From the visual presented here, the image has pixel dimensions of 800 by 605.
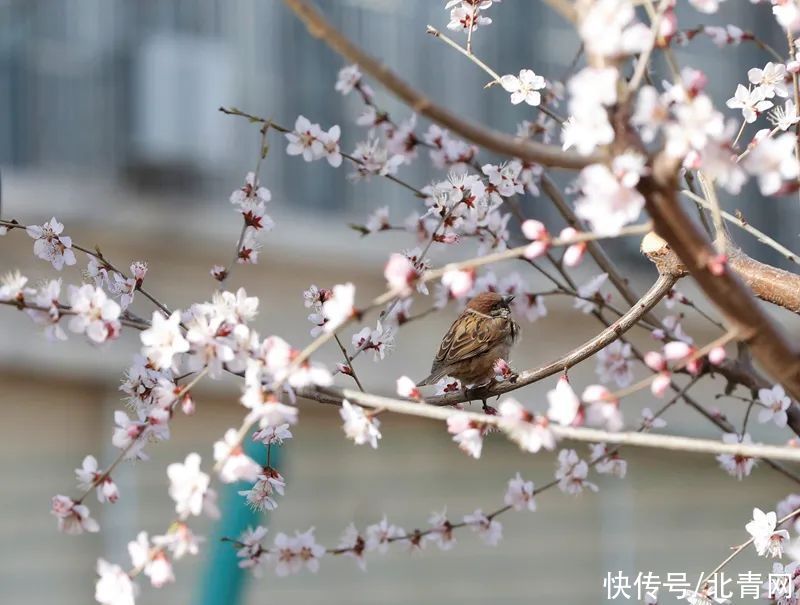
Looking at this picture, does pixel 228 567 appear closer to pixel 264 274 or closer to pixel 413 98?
pixel 413 98

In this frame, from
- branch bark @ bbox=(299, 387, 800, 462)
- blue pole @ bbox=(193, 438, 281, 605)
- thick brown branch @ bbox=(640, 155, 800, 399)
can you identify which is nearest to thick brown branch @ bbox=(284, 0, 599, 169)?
thick brown branch @ bbox=(640, 155, 800, 399)

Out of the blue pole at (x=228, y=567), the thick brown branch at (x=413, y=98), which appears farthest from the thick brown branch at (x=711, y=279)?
the blue pole at (x=228, y=567)

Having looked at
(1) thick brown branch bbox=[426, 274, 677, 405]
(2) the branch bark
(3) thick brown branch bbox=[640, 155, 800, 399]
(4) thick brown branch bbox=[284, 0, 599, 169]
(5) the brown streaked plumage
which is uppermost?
(5) the brown streaked plumage

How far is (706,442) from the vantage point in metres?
1.39

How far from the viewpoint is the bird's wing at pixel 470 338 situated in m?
2.64

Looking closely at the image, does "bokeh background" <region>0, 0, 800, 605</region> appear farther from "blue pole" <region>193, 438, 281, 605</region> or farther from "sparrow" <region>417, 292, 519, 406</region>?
"sparrow" <region>417, 292, 519, 406</region>

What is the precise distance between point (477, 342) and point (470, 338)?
0.02 m

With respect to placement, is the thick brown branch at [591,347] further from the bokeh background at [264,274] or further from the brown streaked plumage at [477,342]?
the bokeh background at [264,274]

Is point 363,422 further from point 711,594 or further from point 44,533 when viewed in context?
point 44,533

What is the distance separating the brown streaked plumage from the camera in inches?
103

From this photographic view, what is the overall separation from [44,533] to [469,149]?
354 centimetres

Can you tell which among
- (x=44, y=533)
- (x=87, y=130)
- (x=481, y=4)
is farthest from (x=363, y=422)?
(x=87, y=130)

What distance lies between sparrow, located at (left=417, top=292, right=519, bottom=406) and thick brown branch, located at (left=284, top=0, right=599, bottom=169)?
1.29 metres

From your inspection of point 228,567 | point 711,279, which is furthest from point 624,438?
point 228,567
